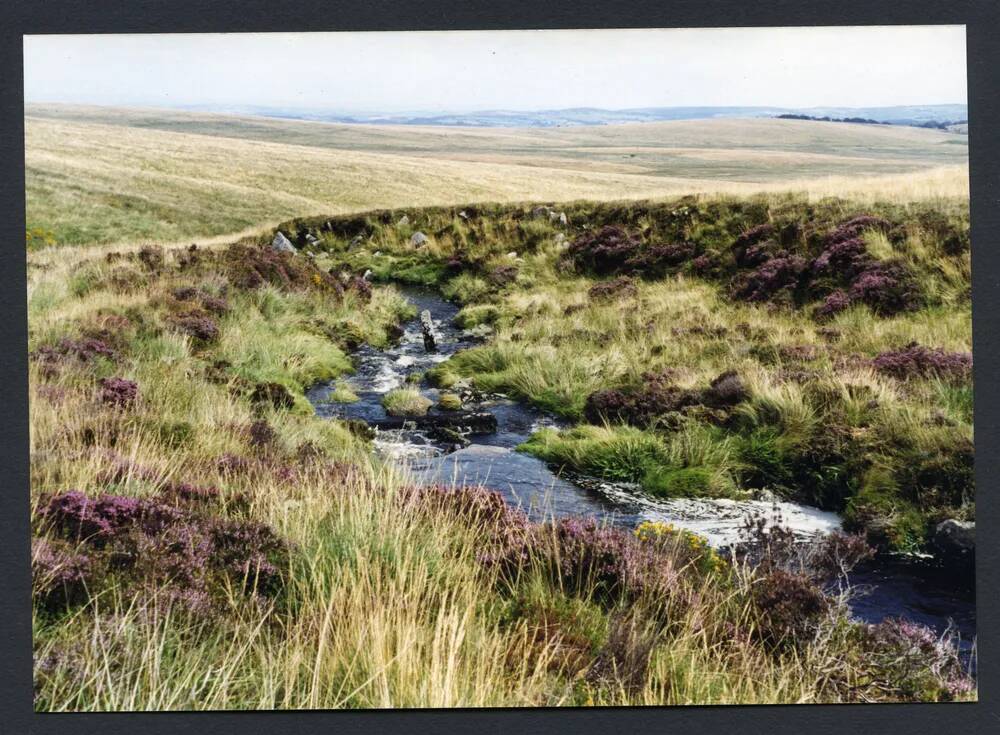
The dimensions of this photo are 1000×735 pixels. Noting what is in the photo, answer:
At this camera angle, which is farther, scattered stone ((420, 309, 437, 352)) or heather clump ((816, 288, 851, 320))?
scattered stone ((420, 309, 437, 352))

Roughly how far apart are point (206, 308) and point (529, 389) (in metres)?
3.04

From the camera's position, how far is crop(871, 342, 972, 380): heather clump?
575 centimetres

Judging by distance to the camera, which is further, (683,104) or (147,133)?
(147,133)

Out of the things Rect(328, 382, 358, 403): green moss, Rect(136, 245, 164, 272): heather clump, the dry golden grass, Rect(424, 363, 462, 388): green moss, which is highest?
the dry golden grass

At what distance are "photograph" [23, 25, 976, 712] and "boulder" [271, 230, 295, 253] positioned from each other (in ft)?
1.01

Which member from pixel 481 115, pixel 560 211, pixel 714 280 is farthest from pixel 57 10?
pixel 714 280

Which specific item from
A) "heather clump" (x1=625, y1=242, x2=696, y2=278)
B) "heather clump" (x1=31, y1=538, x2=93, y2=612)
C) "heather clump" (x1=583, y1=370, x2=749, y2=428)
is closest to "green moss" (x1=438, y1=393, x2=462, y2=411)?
"heather clump" (x1=583, y1=370, x2=749, y2=428)

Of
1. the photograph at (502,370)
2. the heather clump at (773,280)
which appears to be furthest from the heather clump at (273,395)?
the heather clump at (773,280)

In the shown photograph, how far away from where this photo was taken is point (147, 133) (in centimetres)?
664

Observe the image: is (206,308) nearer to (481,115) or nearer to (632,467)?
(481,115)

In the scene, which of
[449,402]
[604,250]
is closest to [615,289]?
[604,250]

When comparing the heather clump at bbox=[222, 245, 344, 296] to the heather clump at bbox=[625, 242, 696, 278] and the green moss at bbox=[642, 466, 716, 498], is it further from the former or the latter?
the green moss at bbox=[642, 466, 716, 498]

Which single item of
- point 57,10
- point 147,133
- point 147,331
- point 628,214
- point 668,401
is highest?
point 57,10

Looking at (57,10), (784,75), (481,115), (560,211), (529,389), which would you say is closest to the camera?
(57,10)
